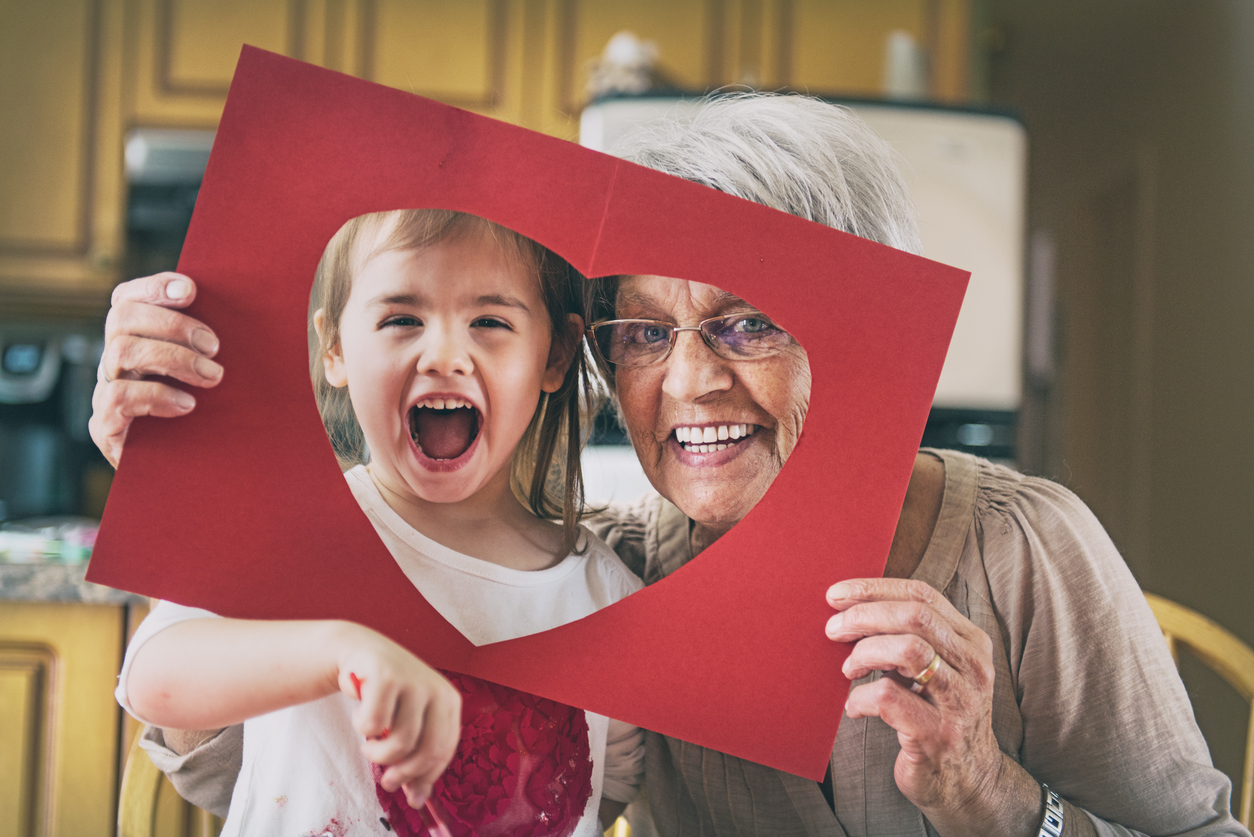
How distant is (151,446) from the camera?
45 cm

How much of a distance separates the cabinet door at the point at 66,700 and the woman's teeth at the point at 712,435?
974mm

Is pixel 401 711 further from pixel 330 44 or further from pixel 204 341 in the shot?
pixel 330 44

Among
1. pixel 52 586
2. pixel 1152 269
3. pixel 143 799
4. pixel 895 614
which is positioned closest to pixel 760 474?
pixel 895 614

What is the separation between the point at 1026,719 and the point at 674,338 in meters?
0.40

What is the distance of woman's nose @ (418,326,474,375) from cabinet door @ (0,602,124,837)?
0.97 m

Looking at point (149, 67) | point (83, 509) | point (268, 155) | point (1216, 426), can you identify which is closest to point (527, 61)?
point (149, 67)

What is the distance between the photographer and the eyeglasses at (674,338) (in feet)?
1.85

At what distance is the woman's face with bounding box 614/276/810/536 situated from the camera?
1.91ft

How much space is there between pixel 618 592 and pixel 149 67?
2.40 m

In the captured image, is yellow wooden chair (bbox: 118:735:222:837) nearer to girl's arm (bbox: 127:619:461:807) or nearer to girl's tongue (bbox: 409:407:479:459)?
girl's arm (bbox: 127:619:461:807)

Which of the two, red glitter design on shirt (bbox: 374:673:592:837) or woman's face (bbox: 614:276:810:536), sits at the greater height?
woman's face (bbox: 614:276:810:536)

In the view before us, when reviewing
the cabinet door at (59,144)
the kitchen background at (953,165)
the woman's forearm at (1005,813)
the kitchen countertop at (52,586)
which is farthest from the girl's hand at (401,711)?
the cabinet door at (59,144)

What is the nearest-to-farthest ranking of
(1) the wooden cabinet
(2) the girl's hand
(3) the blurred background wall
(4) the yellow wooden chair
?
(2) the girl's hand
(4) the yellow wooden chair
(3) the blurred background wall
(1) the wooden cabinet

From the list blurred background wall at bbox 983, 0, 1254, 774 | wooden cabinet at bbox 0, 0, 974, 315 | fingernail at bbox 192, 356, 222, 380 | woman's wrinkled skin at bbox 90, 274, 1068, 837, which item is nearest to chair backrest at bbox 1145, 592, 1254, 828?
woman's wrinkled skin at bbox 90, 274, 1068, 837
